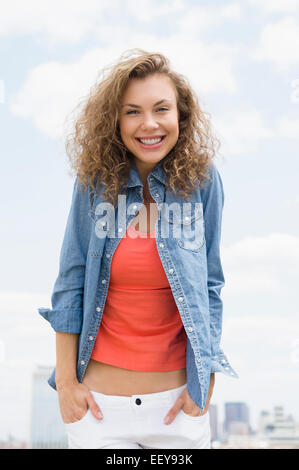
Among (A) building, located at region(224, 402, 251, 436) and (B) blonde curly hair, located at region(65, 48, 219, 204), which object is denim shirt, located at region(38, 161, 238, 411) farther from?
(A) building, located at region(224, 402, 251, 436)

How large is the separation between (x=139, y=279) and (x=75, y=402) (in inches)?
21.2

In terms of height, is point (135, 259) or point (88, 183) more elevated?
point (88, 183)

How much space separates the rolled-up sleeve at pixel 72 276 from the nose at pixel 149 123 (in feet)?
1.17

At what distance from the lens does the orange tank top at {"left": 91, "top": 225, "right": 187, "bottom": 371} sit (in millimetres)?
1937

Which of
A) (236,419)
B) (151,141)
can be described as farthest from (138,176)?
(236,419)

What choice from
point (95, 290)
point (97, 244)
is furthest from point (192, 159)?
point (95, 290)

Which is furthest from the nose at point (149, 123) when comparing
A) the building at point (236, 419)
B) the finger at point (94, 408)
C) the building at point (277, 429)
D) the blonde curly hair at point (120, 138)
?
the building at point (236, 419)

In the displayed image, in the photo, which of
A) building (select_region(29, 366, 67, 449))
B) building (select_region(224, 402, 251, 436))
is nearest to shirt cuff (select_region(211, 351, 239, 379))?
building (select_region(29, 366, 67, 449))

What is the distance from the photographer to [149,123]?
6.35 ft

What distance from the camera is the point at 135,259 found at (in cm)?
194

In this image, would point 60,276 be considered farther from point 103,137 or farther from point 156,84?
point 156,84

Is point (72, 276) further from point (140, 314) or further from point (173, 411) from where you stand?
point (173, 411)

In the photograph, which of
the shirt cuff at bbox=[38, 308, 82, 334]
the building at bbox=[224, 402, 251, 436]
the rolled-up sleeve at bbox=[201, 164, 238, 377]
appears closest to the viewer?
the shirt cuff at bbox=[38, 308, 82, 334]
